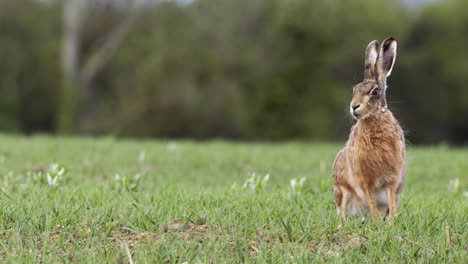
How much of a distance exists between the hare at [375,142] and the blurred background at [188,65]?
113 feet

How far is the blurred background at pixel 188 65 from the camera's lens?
136 ft

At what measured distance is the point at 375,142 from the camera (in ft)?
20.3

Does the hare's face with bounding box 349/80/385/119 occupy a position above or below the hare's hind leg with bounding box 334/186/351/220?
above

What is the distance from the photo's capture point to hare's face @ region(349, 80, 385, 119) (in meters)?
6.04

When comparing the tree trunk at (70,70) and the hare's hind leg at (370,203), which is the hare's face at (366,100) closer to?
the hare's hind leg at (370,203)

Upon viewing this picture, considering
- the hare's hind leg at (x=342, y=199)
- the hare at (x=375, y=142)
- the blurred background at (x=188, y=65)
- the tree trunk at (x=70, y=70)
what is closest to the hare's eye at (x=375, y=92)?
the hare at (x=375, y=142)

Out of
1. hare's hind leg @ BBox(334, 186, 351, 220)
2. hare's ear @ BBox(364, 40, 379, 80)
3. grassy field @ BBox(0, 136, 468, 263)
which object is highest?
hare's ear @ BBox(364, 40, 379, 80)

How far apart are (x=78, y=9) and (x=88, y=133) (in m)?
7.00

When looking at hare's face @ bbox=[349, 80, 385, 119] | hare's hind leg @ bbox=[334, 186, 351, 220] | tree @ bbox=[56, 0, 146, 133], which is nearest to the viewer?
A: hare's face @ bbox=[349, 80, 385, 119]

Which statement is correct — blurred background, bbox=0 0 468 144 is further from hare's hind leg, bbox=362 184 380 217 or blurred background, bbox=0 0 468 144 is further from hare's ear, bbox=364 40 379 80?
hare's hind leg, bbox=362 184 380 217

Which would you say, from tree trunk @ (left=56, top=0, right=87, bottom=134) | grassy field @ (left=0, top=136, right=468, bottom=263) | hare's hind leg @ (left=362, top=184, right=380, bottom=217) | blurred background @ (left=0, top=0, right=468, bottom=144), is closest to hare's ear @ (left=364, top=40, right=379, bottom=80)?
hare's hind leg @ (left=362, top=184, right=380, bottom=217)

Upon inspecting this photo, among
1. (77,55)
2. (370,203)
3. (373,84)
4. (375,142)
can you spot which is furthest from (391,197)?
(77,55)

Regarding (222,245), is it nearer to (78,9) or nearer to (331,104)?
(78,9)

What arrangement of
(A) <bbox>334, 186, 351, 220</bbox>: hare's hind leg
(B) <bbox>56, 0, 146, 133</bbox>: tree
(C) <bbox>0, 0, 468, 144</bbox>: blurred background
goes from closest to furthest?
(A) <bbox>334, 186, 351, 220</bbox>: hare's hind leg → (B) <bbox>56, 0, 146, 133</bbox>: tree → (C) <bbox>0, 0, 468, 144</bbox>: blurred background
